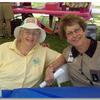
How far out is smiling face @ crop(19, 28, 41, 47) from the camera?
2.53 meters

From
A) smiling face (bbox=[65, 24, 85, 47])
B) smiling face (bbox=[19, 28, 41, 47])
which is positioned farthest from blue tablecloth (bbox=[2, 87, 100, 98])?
smiling face (bbox=[19, 28, 41, 47])

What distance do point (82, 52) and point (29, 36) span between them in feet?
1.54

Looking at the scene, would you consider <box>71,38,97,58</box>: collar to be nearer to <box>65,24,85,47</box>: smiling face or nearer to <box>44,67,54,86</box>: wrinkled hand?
<box>65,24,85,47</box>: smiling face

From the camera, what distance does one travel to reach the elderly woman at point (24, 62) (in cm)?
252

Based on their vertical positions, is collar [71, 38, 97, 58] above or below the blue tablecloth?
above

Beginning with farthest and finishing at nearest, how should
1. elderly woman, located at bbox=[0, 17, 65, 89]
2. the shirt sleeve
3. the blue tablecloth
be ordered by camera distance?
the shirt sleeve
elderly woman, located at bbox=[0, 17, 65, 89]
the blue tablecloth

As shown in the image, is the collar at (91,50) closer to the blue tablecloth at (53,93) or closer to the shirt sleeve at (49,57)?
the shirt sleeve at (49,57)

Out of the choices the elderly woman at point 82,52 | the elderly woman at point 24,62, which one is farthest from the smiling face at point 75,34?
the elderly woman at point 24,62

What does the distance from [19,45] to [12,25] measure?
17.9ft

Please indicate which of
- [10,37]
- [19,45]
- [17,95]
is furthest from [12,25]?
[17,95]

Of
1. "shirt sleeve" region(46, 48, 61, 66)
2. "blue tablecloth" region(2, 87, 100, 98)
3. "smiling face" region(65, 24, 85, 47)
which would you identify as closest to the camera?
"blue tablecloth" region(2, 87, 100, 98)

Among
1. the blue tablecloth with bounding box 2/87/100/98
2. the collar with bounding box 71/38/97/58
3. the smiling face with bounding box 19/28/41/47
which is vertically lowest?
the blue tablecloth with bounding box 2/87/100/98

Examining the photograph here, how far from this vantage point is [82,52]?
246 centimetres

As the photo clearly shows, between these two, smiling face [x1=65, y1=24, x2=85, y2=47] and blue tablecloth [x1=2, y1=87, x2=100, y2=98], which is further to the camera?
smiling face [x1=65, y1=24, x2=85, y2=47]
